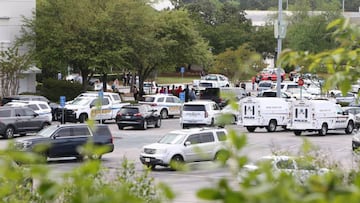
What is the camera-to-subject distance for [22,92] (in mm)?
57562

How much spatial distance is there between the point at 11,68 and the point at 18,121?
53.8ft

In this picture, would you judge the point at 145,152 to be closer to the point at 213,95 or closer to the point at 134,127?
the point at 134,127

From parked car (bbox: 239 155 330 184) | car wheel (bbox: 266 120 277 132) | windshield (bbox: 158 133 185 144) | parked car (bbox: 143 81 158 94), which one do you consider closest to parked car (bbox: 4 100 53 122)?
car wheel (bbox: 266 120 277 132)

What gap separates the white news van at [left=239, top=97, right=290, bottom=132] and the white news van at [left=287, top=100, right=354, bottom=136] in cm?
109

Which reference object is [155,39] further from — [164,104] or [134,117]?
[134,117]

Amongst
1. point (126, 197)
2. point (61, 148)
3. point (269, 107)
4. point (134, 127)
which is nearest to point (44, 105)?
point (134, 127)

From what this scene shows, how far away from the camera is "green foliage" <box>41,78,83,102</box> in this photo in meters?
58.1

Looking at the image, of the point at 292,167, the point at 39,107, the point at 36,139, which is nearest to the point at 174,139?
the point at 36,139

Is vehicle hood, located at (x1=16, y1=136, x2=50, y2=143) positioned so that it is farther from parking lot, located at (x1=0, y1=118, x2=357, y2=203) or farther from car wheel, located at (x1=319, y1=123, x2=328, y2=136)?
car wheel, located at (x1=319, y1=123, x2=328, y2=136)

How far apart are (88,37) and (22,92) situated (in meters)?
6.34

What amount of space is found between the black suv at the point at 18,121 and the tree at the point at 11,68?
577 inches

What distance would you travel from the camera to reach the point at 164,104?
165 ft

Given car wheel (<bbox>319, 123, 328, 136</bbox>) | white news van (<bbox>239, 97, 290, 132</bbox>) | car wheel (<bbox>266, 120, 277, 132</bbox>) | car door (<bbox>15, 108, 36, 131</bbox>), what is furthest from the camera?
car wheel (<bbox>266, 120, 277, 132</bbox>)

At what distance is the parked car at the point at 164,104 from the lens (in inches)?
1971
